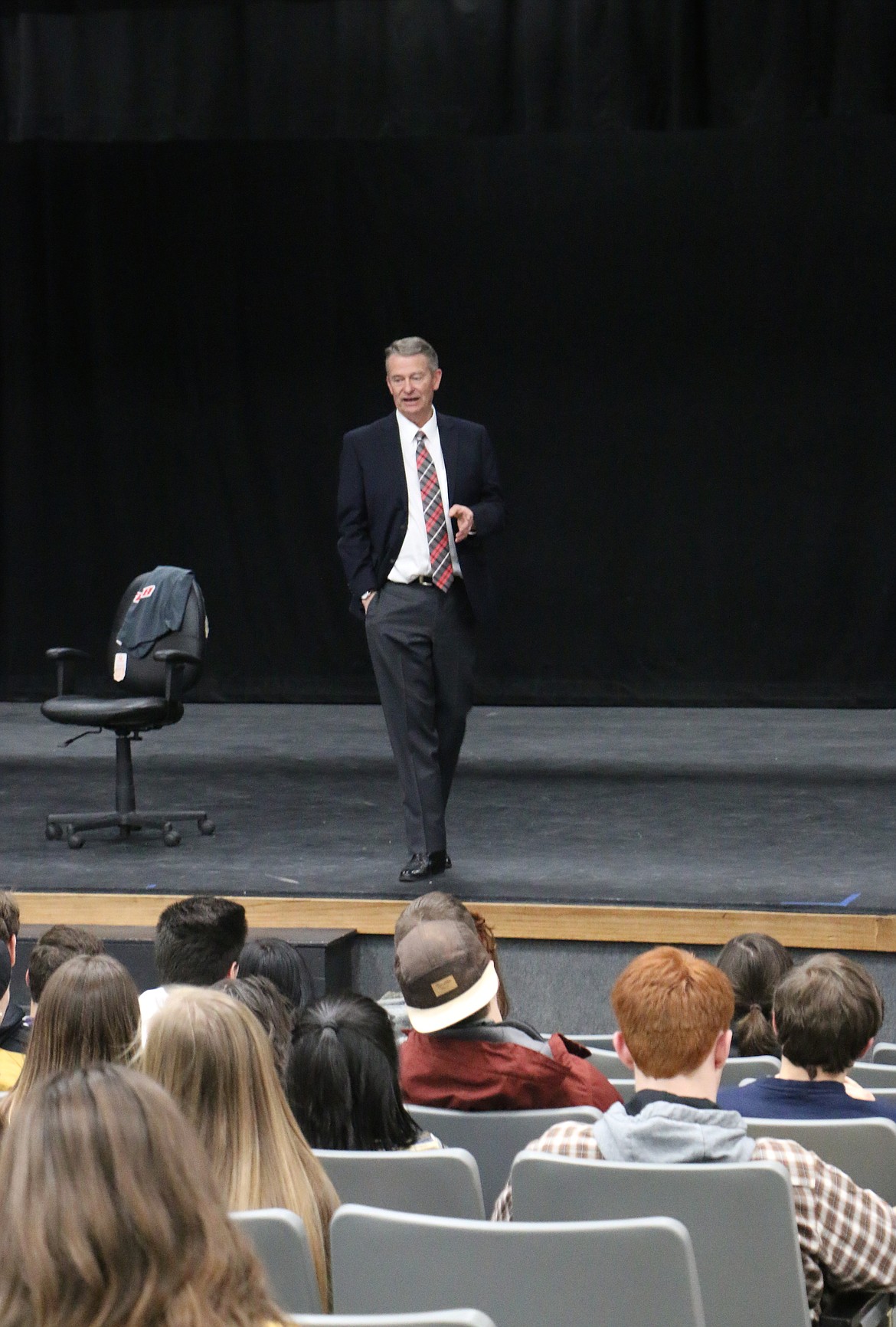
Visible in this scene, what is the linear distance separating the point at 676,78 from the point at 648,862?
8.36 feet

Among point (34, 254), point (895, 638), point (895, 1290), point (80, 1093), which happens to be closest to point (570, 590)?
point (895, 638)

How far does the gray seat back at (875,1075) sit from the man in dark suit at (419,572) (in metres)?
1.71

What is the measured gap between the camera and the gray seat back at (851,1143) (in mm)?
2168

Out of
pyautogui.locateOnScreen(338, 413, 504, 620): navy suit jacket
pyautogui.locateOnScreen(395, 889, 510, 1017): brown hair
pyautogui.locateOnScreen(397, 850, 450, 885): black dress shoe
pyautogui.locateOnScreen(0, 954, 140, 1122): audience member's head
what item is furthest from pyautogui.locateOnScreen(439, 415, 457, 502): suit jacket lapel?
pyautogui.locateOnScreen(0, 954, 140, 1122): audience member's head

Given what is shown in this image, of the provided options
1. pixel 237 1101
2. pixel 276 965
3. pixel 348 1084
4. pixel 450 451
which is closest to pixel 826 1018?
pixel 348 1084

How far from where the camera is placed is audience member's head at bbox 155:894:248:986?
9.80 feet

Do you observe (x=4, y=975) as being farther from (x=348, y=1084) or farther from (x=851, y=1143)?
(x=851, y=1143)

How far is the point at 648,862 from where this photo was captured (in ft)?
15.3

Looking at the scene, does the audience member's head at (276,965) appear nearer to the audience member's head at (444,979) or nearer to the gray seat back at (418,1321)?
the audience member's head at (444,979)

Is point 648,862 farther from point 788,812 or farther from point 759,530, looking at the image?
point 759,530

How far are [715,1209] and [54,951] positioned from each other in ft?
4.67

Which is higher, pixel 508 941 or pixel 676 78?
pixel 676 78

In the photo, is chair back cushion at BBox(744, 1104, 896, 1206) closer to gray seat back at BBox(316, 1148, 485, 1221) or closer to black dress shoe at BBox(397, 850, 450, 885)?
gray seat back at BBox(316, 1148, 485, 1221)

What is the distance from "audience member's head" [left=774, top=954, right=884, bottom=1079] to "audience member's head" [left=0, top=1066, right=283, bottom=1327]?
1.35 meters
